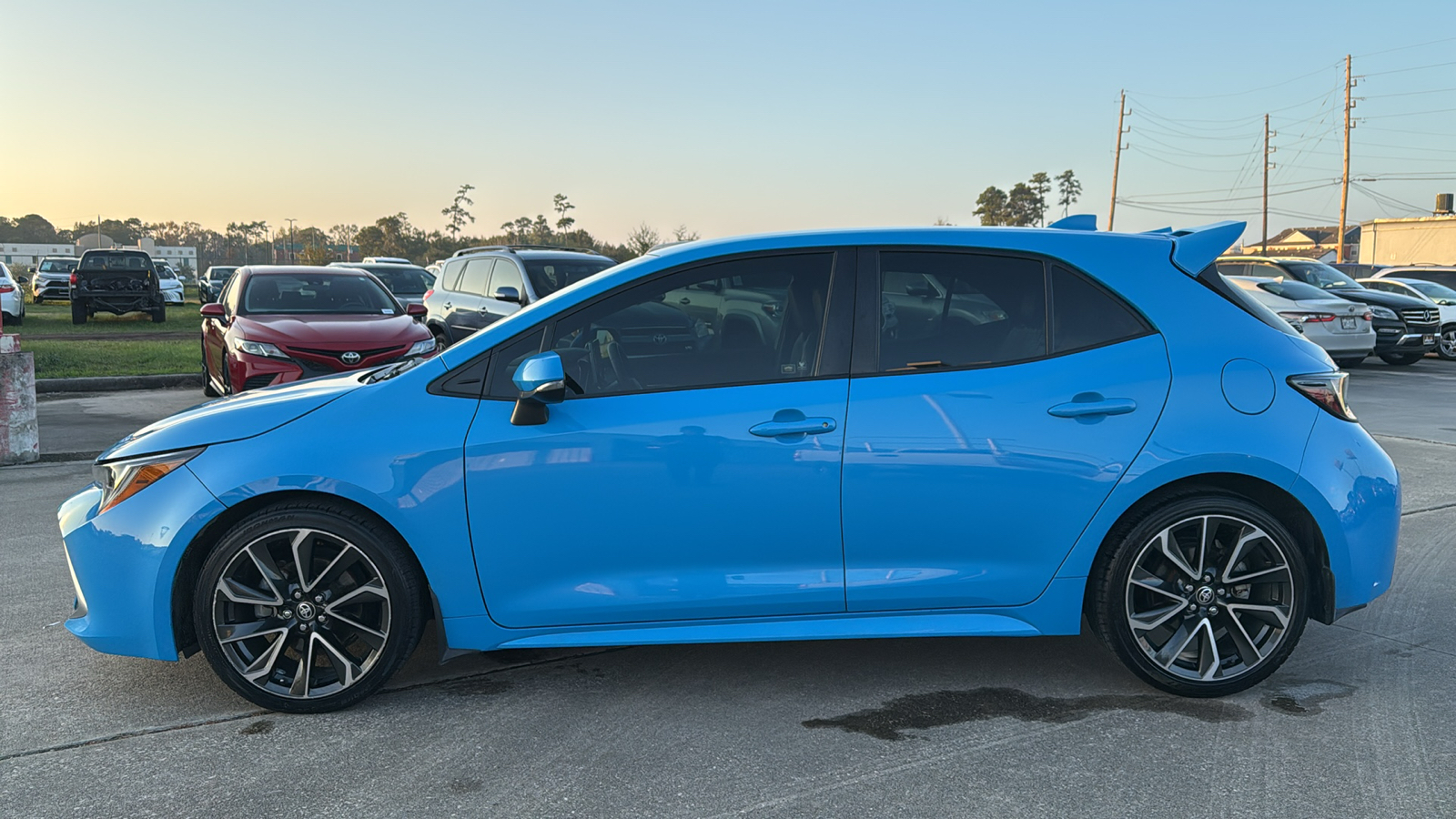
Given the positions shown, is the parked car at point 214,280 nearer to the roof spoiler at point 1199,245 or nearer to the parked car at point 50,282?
the parked car at point 50,282

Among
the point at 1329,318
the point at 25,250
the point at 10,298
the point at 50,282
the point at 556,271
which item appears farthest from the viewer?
the point at 25,250

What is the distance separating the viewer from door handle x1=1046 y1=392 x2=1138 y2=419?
12.0 ft

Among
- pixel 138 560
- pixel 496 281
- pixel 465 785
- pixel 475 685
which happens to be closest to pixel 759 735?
pixel 465 785

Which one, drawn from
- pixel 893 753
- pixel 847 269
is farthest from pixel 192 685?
pixel 847 269

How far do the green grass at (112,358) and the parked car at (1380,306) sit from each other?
1716cm

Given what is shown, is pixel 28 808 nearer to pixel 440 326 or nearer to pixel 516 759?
pixel 516 759

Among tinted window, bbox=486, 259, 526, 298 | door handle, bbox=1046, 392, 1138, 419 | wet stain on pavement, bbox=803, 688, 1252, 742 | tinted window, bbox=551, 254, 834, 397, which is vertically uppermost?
tinted window, bbox=486, 259, 526, 298

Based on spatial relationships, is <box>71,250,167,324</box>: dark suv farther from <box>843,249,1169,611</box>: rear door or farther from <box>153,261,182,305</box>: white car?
<box>843,249,1169,611</box>: rear door

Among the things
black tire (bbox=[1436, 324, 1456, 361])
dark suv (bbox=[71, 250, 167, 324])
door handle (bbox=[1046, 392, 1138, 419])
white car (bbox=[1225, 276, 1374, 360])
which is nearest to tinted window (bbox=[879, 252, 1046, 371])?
door handle (bbox=[1046, 392, 1138, 419])

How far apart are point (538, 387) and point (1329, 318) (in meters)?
16.4

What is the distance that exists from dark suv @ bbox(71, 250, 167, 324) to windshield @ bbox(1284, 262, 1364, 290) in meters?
26.1

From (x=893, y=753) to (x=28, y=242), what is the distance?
514 ft

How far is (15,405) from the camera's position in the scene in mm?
8531

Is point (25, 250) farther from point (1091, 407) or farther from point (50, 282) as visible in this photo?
point (1091, 407)
